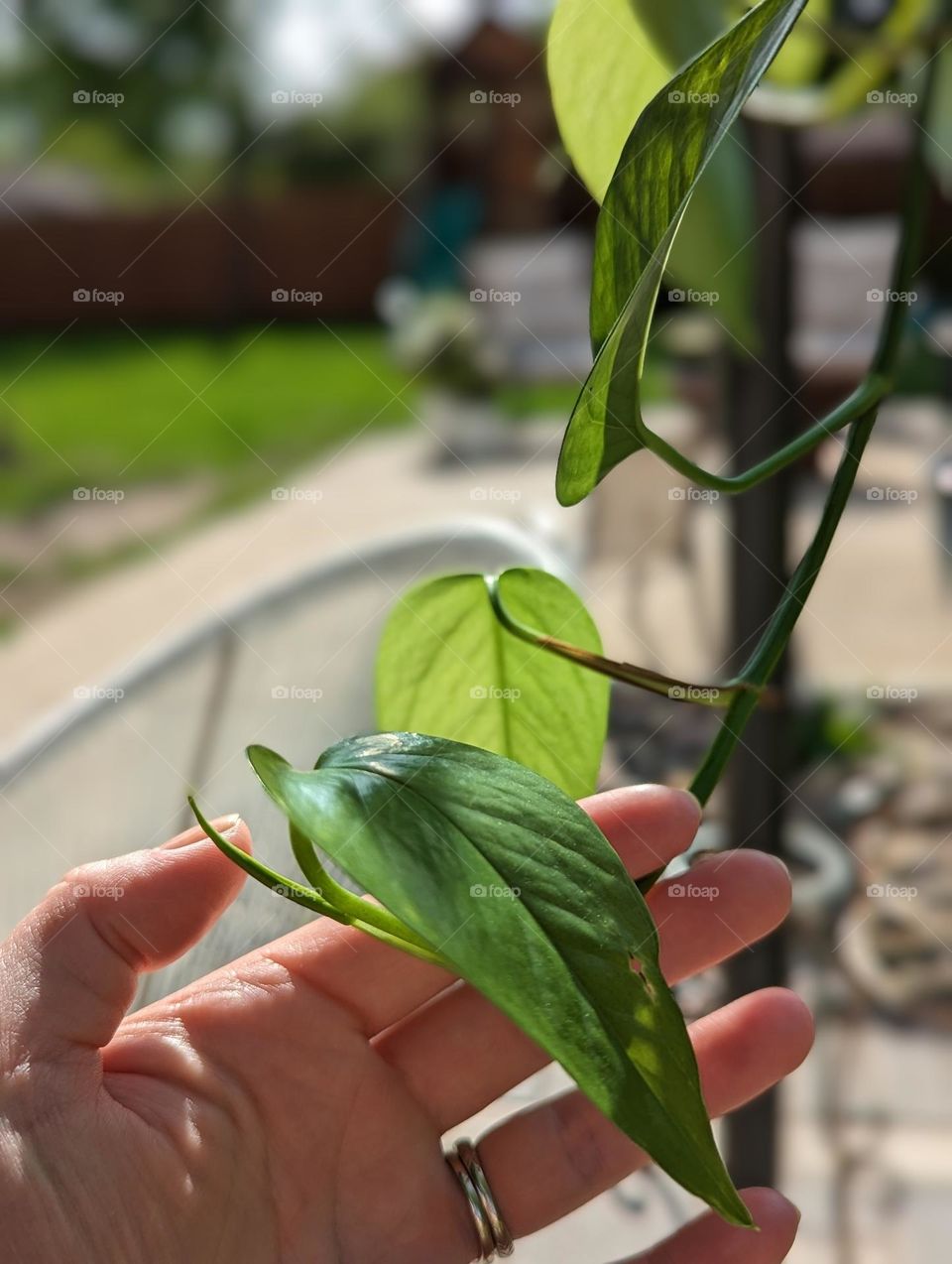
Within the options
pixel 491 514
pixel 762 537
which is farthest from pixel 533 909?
pixel 491 514

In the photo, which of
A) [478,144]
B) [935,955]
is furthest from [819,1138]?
[478,144]

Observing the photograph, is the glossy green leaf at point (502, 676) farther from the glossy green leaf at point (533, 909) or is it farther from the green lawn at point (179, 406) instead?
the green lawn at point (179, 406)

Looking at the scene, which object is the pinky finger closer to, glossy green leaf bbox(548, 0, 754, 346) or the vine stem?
the vine stem

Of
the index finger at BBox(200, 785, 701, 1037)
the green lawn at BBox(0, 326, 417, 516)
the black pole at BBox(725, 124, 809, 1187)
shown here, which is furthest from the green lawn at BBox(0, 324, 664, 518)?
the index finger at BBox(200, 785, 701, 1037)

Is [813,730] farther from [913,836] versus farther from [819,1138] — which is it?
[819,1138]

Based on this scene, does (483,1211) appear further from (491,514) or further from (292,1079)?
(491,514)

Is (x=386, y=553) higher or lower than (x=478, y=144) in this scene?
lower
